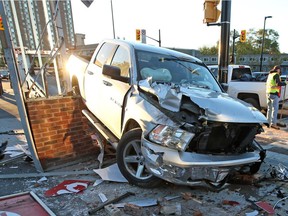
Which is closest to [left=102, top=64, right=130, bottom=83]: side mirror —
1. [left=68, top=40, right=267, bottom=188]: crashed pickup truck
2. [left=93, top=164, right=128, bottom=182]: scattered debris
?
[left=68, top=40, right=267, bottom=188]: crashed pickup truck

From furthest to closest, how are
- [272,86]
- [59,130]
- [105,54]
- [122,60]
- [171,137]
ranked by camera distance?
[272,86] → [105,54] → [59,130] → [122,60] → [171,137]

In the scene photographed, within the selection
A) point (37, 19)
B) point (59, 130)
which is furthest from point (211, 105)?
point (37, 19)

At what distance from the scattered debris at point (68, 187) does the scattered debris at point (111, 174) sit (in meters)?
0.26

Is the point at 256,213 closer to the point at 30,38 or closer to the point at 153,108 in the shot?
the point at 153,108

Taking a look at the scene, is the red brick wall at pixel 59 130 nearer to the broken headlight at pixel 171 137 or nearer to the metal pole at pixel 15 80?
the metal pole at pixel 15 80

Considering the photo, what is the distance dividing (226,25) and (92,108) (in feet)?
13.2

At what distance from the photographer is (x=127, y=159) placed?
11.3 feet

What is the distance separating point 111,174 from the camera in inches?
150

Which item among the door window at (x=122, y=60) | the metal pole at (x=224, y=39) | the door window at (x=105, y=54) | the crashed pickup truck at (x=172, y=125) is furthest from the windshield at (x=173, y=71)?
the metal pole at (x=224, y=39)

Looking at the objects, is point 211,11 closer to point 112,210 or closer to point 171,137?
point 171,137

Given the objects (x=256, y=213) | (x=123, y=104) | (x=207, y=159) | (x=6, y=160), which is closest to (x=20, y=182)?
(x=6, y=160)

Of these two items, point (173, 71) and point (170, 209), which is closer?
point (170, 209)

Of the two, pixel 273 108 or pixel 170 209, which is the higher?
pixel 170 209

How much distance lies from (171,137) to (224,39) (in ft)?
14.4
